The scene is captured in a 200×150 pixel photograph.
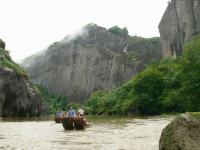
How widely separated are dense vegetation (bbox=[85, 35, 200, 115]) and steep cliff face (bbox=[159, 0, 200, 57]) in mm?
42982

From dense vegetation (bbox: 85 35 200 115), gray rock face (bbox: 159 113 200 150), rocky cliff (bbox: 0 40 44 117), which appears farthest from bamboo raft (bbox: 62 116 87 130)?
rocky cliff (bbox: 0 40 44 117)

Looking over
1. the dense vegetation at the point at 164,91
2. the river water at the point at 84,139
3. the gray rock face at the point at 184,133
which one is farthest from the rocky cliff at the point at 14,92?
the gray rock face at the point at 184,133

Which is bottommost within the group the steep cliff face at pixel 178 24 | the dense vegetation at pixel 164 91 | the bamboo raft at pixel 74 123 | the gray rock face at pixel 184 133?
the gray rock face at pixel 184 133

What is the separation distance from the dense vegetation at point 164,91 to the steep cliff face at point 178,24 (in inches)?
1692

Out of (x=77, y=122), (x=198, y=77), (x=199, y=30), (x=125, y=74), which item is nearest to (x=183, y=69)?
(x=198, y=77)

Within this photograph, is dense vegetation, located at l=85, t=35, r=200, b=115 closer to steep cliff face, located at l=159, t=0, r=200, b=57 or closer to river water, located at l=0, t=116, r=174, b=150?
river water, located at l=0, t=116, r=174, b=150

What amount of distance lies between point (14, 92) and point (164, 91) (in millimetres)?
30417

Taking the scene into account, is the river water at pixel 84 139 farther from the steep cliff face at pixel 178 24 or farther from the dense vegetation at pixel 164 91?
the steep cliff face at pixel 178 24

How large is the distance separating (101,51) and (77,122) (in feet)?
530

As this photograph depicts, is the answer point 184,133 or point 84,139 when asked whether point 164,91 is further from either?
point 184,133

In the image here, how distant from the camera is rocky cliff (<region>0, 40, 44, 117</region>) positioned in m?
83.8

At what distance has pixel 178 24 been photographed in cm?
15225

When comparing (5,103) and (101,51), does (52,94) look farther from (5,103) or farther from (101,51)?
(5,103)

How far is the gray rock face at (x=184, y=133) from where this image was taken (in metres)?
14.3
